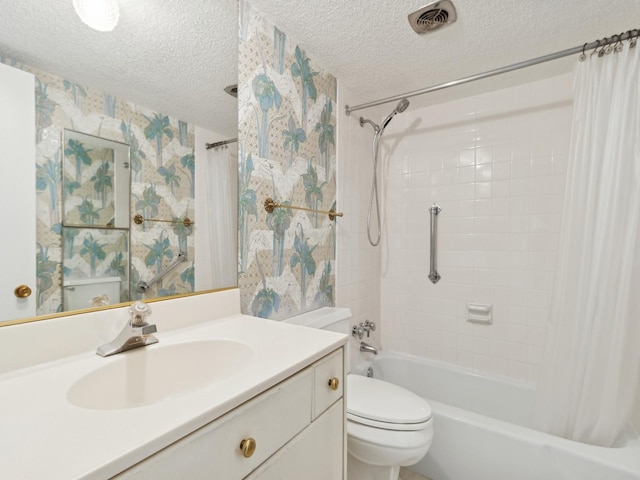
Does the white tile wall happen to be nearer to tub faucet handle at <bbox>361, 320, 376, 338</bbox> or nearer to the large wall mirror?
tub faucet handle at <bbox>361, 320, 376, 338</bbox>

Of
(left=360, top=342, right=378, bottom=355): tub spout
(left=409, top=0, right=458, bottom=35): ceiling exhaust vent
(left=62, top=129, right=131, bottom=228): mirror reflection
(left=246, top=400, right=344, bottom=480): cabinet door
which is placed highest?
(left=409, top=0, right=458, bottom=35): ceiling exhaust vent

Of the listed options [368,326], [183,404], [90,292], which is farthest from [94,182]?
[368,326]

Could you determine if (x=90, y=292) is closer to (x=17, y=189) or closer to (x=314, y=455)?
(x=17, y=189)

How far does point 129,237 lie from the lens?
90 centimetres

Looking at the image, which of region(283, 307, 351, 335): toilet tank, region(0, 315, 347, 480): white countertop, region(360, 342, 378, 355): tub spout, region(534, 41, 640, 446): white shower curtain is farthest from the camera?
region(360, 342, 378, 355): tub spout

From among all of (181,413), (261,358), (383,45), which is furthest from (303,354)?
(383,45)

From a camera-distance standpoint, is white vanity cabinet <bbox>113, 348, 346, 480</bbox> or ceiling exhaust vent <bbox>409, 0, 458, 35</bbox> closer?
white vanity cabinet <bbox>113, 348, 346, 480</bbox>

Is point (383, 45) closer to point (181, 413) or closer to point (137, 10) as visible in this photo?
point (137, 10)

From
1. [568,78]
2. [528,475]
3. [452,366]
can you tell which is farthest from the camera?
[452,366]

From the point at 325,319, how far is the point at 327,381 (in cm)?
66

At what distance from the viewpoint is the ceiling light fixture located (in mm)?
798

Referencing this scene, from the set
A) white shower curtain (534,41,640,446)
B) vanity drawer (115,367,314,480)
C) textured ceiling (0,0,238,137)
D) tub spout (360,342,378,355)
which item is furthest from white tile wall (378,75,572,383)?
vanity drawer (115,367,314,480)

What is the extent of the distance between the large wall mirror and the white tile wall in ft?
3.23

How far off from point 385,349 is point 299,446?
169 centimetres
